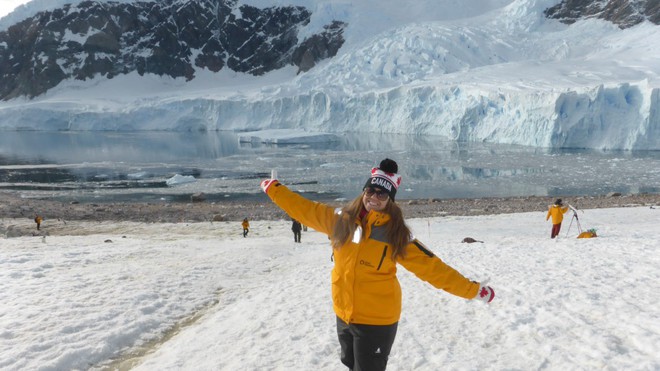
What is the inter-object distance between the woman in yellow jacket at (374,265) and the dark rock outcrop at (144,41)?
116957mm

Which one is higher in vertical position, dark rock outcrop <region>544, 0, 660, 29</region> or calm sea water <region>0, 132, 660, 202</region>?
dark rock outcrop <region>544, 0, 660, 29</region>

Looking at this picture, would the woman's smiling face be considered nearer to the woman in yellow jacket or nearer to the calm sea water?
the woman in yellow jacket

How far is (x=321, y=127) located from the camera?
216ft

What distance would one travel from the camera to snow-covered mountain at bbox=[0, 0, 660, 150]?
43.4 meters

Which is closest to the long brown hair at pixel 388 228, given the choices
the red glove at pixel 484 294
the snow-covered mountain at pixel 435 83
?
the red glove at pixel 484 294

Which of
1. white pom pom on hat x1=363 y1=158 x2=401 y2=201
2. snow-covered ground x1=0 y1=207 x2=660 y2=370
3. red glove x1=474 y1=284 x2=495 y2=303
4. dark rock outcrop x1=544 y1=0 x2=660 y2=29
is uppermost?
dark rock outcrop x1=544 y1=0 x2=660 y2=29

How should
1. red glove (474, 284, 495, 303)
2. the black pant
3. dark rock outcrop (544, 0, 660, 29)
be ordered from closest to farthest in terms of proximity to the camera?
the black pant, red glove (474, 284, 495, 303), dark rock outcrop (544, 0, 660, 29)

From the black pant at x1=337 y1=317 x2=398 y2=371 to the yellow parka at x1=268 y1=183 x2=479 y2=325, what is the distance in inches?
2.0

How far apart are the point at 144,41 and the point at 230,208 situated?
121 metres

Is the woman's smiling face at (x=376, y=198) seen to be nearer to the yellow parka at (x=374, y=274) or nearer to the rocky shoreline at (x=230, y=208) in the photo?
the yellow parka at (x=374, y=274)

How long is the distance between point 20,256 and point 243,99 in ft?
237

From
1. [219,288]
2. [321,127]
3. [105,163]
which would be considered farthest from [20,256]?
[321,127]

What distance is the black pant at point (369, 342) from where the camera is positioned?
2863 mm

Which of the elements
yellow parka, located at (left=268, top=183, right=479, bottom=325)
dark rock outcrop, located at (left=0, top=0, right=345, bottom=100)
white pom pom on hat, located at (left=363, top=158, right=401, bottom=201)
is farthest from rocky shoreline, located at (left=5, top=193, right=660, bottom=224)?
dark rock outcrop, located at (left=0, top=0, right=345, bottom=100)
